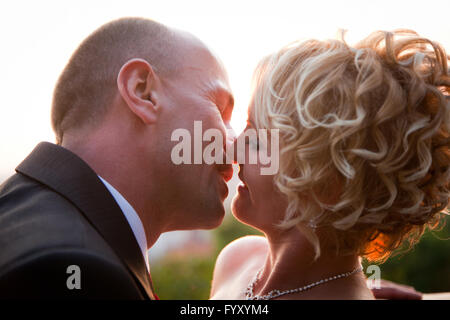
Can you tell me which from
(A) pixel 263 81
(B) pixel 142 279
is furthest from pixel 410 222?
(B) pixel 142 279

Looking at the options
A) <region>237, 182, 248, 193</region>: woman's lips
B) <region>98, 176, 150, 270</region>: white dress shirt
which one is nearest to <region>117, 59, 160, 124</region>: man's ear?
<region>98, 176, 150, 270</region>: white dress shirt

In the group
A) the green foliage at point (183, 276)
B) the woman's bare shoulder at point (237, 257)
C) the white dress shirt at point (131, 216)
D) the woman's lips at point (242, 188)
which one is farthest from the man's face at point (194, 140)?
the green foliage at point (183, 276)

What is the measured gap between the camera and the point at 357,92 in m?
2.25

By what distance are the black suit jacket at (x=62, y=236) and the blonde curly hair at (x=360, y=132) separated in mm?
1013

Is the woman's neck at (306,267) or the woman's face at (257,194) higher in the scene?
the woman's face at (257,194)

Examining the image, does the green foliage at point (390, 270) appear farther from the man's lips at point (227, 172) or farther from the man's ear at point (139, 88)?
the man's ear at point (139, 88)

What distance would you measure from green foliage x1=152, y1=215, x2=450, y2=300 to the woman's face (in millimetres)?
2990

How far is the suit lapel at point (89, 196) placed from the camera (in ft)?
6.23

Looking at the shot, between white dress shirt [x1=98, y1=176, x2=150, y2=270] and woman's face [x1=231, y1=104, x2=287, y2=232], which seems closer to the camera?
white dress shirt [x1=98, y1=176, x2=150, y2=270]

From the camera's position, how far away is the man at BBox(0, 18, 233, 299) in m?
1.78

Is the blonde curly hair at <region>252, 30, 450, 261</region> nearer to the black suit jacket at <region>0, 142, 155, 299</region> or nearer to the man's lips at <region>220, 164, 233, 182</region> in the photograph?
the man's lips at <region>220, 164, 233, 182</region>

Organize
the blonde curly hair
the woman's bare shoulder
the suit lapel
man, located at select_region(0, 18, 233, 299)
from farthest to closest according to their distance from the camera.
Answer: the woman's bare shoulder
the blonde curly hair
the suit lapel
man, located at select_region(0, 18, 233, 299)

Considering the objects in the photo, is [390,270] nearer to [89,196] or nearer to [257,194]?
[257,194]
